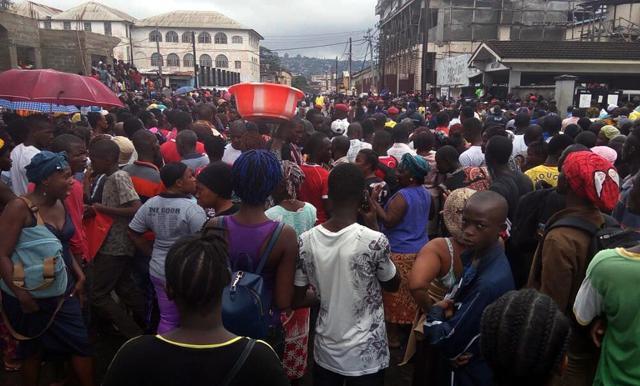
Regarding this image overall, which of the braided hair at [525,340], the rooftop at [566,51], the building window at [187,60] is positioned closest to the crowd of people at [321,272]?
the braided hair at [525,340]

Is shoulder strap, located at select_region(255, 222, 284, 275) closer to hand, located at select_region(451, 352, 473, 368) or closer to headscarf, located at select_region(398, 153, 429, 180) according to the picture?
hand, located at select_region(451, 352, 473, 368)

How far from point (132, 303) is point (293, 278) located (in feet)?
7.35

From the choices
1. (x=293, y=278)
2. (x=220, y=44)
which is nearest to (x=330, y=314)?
(x=293, y=278)

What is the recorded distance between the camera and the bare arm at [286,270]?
8.46 ft

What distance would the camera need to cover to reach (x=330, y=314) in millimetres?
2654

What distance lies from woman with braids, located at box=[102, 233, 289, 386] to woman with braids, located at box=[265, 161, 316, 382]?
1373 mm

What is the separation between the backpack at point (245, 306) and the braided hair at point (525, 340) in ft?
3.65

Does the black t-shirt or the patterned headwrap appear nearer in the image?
the black t-shirt

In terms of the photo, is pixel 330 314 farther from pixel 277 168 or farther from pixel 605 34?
pixel 605 34

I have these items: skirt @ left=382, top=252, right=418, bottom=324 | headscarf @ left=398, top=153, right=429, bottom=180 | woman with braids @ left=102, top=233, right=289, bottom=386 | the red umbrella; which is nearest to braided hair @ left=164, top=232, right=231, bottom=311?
woman with braids @ left=102, top=233, right=289, bottom=386

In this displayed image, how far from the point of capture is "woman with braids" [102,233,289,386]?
160 cm

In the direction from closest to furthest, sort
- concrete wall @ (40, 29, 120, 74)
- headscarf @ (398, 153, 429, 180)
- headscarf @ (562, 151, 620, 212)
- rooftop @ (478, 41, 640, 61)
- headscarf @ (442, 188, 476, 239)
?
headscarf @ (562, 151, 620, 212) → headscarf @ (442, 188, 476, 239) → headscarf @ (398, 153, 429, 180) → rooftop @ (478, 41, 640, 61) → concrete wall @ (40, 29, 120, 74)

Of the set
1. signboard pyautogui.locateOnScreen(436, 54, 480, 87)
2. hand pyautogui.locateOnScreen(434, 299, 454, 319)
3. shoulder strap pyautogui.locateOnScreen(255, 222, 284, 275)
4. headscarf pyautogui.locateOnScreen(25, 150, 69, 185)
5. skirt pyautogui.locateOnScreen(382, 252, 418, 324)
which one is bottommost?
skirt pyautogui.locateOnScreen(382, 252, 418, 324)

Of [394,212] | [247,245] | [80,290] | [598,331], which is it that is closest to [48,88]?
[80,290]
